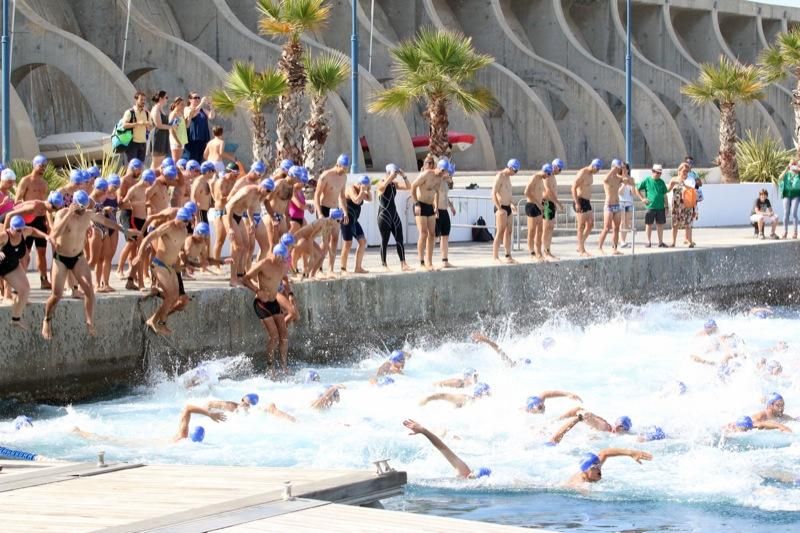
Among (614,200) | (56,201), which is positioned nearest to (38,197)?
(56,201)

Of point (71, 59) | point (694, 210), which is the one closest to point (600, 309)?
point (694, 210)

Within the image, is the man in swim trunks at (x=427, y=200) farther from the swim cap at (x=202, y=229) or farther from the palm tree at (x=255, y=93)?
the palm tree at (x=255, y=93)

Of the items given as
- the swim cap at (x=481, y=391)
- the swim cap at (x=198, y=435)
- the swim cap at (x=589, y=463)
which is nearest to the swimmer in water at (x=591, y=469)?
the swim cap at (x=589, y=463)

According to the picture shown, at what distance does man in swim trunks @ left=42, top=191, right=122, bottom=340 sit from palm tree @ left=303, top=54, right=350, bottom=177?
9380 mm

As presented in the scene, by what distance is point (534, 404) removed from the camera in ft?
41.6

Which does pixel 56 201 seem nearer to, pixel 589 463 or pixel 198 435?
pixel 198 435

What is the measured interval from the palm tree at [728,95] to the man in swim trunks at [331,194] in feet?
47.9

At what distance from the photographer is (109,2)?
31.0 m

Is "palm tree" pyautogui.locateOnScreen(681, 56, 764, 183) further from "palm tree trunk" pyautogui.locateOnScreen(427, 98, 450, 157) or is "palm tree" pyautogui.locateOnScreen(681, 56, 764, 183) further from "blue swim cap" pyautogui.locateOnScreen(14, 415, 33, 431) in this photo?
"blue swim cap" pyautogui.locateOnScreen(14, 415, 33, 431)

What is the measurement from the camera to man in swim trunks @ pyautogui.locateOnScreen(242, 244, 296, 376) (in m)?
14.1

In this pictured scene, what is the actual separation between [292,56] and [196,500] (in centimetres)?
1614

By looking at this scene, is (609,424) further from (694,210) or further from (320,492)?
(694,210)

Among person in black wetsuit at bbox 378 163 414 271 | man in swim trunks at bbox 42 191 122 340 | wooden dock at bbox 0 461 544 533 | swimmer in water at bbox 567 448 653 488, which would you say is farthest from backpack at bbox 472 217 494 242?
wooden dock at bbox 0 461 544 533

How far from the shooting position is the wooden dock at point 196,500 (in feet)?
19.7
